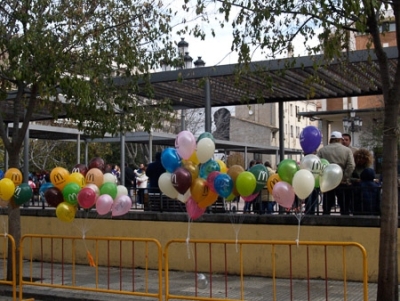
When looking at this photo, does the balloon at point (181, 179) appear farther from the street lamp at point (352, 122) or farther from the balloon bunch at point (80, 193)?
the street lamp at point (352, 122)

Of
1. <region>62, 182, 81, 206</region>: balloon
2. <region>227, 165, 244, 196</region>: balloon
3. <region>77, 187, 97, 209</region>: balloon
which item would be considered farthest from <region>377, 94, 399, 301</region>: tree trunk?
<region>62, 182, 81, 206</region>: balloon

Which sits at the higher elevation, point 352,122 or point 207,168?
point 352,122

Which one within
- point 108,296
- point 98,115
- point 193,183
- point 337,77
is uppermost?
point 337,77

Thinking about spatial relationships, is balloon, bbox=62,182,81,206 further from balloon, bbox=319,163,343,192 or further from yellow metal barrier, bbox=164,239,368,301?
balloon, bbox=319,163,343,192

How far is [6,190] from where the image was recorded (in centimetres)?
991

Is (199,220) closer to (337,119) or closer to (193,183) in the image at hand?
(193,183)

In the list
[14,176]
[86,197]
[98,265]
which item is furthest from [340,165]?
[98,265]

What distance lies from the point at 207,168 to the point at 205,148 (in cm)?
43

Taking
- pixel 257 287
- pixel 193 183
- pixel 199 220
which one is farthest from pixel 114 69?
pixel 257 287

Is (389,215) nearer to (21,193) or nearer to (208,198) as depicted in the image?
(208,198)

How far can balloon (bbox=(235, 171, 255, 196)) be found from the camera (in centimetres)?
863

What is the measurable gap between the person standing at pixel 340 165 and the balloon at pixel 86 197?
14.1 ft

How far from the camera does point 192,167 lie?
912cm

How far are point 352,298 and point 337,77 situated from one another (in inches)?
205
